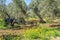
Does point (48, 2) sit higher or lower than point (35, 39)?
higher

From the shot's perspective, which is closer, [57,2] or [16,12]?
[57,2]

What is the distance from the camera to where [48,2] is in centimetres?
3266

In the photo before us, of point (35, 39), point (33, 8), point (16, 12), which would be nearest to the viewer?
point (35, 39)

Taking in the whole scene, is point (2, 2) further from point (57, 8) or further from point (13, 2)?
point (13, 2)

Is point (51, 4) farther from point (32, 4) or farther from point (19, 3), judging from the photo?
point (32, 4)

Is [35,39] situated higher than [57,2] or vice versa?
[57,2]

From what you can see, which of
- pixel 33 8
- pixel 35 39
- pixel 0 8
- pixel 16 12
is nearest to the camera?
pixel 35 39

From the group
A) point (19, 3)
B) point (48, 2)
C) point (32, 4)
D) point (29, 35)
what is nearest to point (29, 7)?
point (32, 4)

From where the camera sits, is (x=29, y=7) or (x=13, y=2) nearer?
(x=13, y=2)

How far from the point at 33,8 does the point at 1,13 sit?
25151mm

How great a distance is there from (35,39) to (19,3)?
96.8 feet

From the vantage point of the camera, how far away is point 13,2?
45.2 meters

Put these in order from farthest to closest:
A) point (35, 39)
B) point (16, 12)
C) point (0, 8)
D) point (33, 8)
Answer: point (33, 8) → point (16, 12) → point (0, 8) → point (35, 39)

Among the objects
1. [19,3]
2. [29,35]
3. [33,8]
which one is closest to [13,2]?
[19,3]
